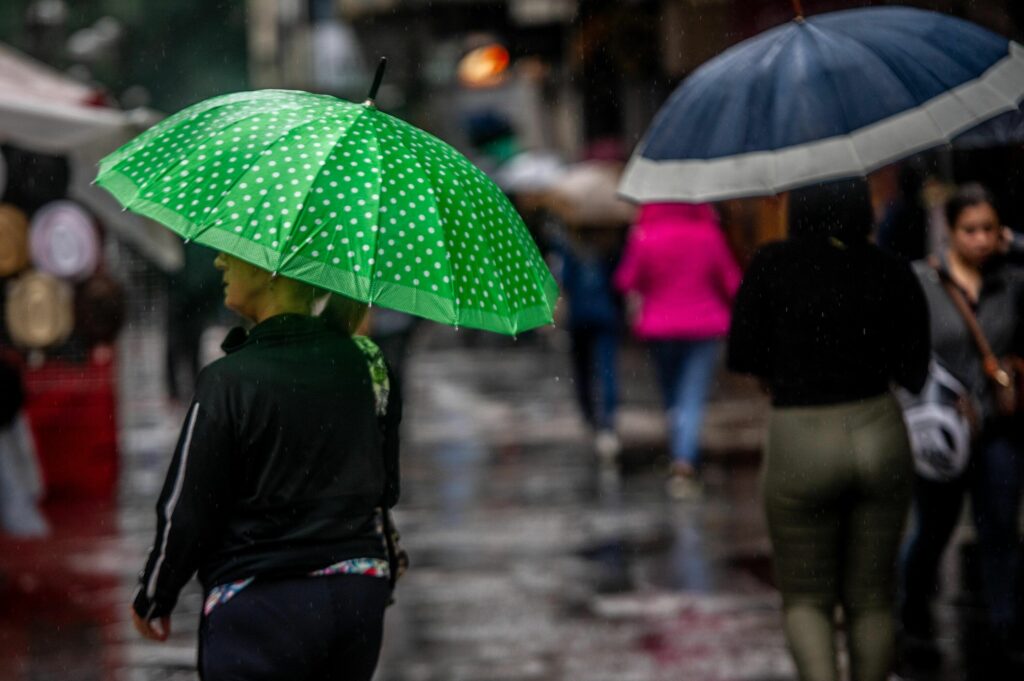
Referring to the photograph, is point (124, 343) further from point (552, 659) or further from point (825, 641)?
point (825, 641)

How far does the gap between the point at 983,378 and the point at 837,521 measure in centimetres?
165

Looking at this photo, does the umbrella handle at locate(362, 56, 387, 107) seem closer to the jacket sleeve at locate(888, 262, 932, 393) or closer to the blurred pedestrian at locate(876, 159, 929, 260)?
the jacket sleeve at locate(888, 262, 932, 393)

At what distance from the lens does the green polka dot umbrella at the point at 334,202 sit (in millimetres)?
3377

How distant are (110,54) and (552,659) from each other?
63.6 ft

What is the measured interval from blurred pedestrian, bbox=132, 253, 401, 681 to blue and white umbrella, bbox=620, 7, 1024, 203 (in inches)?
73.5

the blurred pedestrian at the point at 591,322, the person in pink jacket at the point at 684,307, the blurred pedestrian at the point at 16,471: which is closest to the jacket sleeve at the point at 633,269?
the person in pink jacket at the point at 684,307

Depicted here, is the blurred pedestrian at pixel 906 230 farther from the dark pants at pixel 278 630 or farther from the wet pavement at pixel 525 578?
the dark pants at pixel 278 630

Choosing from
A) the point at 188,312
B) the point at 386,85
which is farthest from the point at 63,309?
the point at 386,85

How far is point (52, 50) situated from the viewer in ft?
55.0

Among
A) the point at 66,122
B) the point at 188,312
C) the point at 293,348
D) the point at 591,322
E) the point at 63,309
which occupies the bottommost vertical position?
the point at 188,312

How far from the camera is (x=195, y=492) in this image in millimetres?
3477

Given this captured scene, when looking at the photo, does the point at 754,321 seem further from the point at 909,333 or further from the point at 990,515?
the point at 990,515

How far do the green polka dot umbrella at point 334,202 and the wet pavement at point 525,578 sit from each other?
3251 millimetres

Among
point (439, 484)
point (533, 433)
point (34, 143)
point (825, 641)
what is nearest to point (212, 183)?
point (825, 641)
